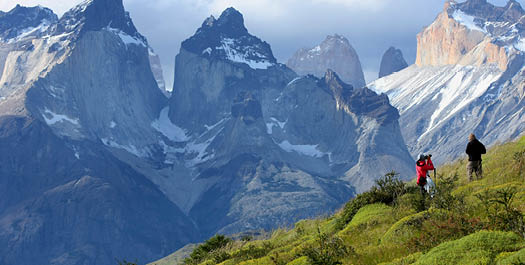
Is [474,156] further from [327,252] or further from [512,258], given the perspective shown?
[512,258]

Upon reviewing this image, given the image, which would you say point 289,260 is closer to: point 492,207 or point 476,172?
point 492,207

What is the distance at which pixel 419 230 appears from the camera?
22656 mm

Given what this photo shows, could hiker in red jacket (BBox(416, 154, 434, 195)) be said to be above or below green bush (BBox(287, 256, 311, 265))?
above

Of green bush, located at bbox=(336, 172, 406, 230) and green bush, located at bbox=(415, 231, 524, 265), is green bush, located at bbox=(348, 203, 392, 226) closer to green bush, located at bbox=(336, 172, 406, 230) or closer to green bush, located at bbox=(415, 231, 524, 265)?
green bush, located at bbox=(336, 172, 406, 230)

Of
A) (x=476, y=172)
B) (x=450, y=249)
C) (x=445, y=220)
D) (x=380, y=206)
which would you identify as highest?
(x=476, y=172)

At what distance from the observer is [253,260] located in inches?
1006

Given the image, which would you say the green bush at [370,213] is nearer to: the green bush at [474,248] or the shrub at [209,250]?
the shrub at [209,250]

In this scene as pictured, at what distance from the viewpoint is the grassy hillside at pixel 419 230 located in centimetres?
1866

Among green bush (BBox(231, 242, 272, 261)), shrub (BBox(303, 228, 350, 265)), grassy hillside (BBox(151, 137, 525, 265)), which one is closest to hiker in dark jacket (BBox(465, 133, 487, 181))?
grassy hillside (BBox(151, 137, 525, 265))

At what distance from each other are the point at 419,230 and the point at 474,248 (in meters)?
4.37

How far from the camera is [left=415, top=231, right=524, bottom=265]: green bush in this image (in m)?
17.9

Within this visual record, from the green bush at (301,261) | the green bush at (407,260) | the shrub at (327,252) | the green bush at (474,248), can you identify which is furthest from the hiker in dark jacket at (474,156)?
the green bush at (474,248)

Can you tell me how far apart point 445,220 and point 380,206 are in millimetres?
6205

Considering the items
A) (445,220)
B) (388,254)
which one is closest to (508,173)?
(445,220)
